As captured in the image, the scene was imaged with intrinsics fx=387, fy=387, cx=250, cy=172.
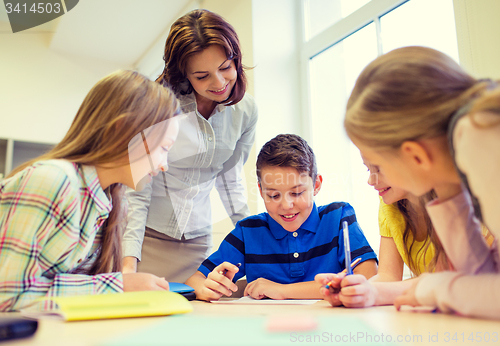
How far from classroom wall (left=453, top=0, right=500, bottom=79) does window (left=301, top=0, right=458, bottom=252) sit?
0.11 meters

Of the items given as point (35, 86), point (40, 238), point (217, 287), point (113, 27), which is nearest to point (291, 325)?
point (40, 238)

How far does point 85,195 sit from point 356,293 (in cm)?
53

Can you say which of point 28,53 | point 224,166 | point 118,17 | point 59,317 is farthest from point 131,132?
point 28,53

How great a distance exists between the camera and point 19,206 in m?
0.63

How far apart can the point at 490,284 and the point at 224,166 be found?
101cm

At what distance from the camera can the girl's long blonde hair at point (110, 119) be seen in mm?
774

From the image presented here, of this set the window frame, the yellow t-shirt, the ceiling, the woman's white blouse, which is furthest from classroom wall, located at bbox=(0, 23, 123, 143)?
the yellow t-shirt

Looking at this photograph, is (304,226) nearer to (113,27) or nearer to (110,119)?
(110,119)

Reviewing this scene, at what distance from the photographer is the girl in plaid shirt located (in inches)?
24.4

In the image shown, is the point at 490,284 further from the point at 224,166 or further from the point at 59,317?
the point at 224,166

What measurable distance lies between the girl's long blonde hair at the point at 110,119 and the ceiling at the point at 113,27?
2.05 metres

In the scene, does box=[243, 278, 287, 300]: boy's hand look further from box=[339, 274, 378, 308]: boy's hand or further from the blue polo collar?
box=[339, 274, 378, 308]: boy's hand

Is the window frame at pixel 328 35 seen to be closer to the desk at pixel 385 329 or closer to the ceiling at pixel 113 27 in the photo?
the ceiling at pixel 113 27

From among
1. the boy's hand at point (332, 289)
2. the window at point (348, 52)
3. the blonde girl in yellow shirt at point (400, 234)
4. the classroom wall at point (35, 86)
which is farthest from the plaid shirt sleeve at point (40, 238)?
the classroom wall at point (35, 86)
